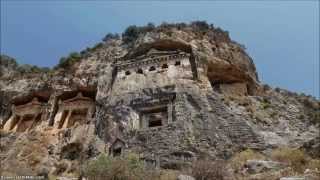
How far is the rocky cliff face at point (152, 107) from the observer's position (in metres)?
20.1

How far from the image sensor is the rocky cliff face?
20.1 metres

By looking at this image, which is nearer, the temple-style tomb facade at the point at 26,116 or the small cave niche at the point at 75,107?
the small cave niche at the point at 75,107

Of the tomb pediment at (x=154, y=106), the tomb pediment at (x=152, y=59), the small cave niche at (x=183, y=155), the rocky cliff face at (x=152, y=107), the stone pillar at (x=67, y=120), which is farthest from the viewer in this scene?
the stone pillar at (x=67, y=120)

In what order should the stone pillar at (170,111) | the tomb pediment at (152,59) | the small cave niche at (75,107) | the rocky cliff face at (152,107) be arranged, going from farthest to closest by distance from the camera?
1. the small cave niche at (75,107)
2. the tomb pediment at (152,59)
3. the stone pillar at (170,111)
4. the rocky cliff face at (152,107)

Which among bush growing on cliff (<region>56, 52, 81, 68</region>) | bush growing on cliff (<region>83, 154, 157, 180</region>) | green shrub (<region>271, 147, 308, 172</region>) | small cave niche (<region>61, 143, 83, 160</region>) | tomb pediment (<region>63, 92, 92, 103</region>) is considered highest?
bush growing on cliff (<region>56, 52, 81, 68</region>)

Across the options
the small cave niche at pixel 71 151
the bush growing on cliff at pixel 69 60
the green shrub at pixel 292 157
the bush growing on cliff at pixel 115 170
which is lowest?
the bush growing on cliff at pixel 115 170

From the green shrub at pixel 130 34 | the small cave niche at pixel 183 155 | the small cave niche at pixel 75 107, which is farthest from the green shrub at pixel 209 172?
the green shrub at pixel 130 34

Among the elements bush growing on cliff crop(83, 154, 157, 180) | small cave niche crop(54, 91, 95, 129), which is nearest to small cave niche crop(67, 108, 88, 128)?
small cave niche crop(54, 91, 95, 129)

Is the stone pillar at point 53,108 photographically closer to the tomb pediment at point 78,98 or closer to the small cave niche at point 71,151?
the tomb pediment at point 78,98

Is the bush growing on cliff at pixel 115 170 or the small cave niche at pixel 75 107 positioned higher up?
the small cave niche at pixel 75 107

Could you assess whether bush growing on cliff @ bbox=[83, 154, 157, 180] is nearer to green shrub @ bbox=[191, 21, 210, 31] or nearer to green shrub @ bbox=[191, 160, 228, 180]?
green shrub @ bbox=[191, 160, 228, 180]

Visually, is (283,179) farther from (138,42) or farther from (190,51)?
(138,42)

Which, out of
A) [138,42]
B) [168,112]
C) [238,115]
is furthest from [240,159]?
[138,42]

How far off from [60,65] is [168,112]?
45.3 ft
